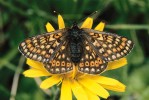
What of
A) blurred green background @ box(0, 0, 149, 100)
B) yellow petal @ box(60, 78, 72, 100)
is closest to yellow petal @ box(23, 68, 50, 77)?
yellow petal @ box(60, 78, 72, 100)

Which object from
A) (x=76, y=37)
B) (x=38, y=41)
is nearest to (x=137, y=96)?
(x=76, y=37)

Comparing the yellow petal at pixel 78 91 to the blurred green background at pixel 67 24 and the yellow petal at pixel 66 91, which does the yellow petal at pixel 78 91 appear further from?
the blurred green background at pixel 67 24

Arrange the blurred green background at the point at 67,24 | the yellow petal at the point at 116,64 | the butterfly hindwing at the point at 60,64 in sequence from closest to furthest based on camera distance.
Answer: the butterfly hindwing at the point at 60,64, the yellow petal at the point at 116,64, the blurred green background at the point at 67,24

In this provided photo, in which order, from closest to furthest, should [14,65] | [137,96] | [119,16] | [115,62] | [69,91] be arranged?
[69,91] < [115,62] < [137,96] < [14,65] < [119,16]

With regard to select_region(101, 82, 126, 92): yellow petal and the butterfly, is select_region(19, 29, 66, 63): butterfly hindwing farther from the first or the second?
select_region(101, 82, 126, 92): yellow petal

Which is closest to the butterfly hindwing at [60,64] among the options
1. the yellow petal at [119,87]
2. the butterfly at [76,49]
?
the butterfly at [76,49]

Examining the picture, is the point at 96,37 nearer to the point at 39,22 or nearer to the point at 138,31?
the point at 39,22

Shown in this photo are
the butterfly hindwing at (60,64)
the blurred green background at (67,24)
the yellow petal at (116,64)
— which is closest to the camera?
the butterfly hindwing at (60,64)

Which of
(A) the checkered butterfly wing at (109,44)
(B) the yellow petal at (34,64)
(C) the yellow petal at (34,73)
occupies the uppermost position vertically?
Answer: (A) the checkered butterfly wing at (109,44)
